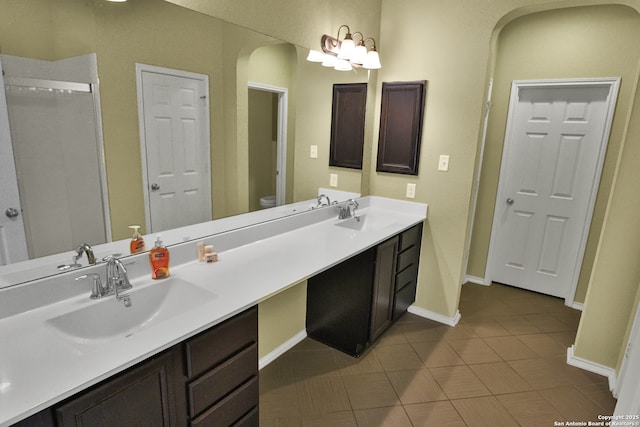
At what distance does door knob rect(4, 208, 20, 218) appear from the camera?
1185 millimetres

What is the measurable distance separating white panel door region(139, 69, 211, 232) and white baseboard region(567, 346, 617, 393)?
2.61m

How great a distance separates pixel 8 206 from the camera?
3.88ft

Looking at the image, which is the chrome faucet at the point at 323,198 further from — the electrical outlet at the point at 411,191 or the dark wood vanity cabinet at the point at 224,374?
the dark wood vanity cabinet at the point at 224,374

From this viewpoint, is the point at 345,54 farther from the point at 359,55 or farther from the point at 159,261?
the point at 159,261

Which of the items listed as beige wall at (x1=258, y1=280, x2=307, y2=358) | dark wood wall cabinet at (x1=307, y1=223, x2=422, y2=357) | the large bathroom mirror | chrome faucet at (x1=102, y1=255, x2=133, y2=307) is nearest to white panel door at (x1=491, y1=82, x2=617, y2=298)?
dark wood wall cabinet at (x1=307, y1=223, x2=422, y2=357)

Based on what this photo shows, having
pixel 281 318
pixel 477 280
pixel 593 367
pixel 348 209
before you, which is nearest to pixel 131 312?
pixel 281 318

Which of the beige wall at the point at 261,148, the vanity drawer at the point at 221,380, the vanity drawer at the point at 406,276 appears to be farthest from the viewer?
the vanity drawer at the point at 406,276

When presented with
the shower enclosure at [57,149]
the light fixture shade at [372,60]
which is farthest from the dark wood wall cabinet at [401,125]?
the shower enclosure at [57,149]

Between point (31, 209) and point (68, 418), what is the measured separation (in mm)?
709

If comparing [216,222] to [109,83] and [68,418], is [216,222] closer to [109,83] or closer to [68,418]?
[109,83]

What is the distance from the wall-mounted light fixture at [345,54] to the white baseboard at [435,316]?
2010 mm

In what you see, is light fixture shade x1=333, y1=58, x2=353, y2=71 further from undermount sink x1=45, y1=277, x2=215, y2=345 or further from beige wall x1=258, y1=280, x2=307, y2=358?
undermount sink x1=45, y1=277, x2=215, y2=345

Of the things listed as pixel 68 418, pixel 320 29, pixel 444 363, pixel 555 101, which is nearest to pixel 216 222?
pixel 68 418

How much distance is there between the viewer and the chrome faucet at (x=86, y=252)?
1379mm
